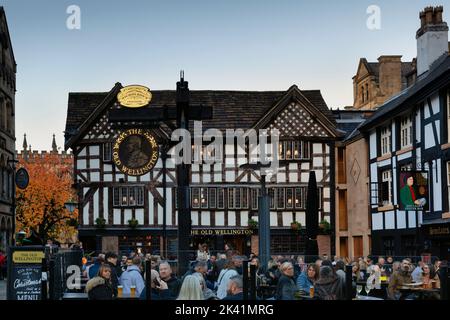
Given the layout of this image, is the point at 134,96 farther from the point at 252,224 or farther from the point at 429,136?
the point at 429,136

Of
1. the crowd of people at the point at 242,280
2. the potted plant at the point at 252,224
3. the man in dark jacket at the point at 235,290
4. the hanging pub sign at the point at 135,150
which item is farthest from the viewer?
the hanging pub sign at the point at 135,150

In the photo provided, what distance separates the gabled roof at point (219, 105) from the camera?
138 ft

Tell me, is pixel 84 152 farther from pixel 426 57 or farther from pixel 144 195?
pixel 426 57

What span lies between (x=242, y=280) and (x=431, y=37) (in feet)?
77.8

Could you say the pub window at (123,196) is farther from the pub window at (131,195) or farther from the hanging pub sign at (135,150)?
the hanging pub sign at (135,150)

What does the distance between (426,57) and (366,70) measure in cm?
2834

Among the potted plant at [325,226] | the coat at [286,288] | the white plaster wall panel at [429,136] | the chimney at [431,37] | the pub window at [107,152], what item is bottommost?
the coat at [286,288]

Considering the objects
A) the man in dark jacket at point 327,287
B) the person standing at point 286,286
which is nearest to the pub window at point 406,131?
the person standing at point 286,286

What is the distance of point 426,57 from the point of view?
34125 millimetres

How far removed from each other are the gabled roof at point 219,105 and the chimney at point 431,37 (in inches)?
334

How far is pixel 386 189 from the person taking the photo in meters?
33.8

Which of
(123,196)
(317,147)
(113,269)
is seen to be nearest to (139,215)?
(123,196)

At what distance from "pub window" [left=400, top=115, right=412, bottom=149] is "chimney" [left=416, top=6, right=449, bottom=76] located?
126 inches

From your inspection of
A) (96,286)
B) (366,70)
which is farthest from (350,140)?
(96,286)
